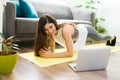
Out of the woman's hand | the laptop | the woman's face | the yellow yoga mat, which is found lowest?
the yellow yoga mat

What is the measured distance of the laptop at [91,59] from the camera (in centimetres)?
135

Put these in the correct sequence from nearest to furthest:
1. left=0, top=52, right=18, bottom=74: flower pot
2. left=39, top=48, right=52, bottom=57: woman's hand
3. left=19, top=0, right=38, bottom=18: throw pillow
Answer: left=0, top=52, right=18, bottom=74: flower pot → left=39, top=48, right=52, bottom=57: woman's hand → left=19, top=0, right=38, bottom=18: throw pillow

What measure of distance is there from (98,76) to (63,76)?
0.25 m

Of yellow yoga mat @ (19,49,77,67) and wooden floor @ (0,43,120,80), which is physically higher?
wooden floor @ (0,43,120,80)

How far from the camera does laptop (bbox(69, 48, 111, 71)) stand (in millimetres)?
1347

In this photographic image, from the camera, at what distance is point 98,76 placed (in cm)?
131

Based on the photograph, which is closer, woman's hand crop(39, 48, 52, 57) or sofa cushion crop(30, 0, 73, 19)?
woman's hand crop(39, 48, 52, 57)

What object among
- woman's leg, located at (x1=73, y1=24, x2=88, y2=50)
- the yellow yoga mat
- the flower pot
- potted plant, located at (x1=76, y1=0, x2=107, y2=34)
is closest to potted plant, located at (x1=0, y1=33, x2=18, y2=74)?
the flower pot

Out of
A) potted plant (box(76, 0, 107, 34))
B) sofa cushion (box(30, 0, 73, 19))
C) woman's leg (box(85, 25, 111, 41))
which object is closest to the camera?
woman's leg (box(85, 25, 111, 41))

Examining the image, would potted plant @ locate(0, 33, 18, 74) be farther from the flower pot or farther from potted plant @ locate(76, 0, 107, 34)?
potted plant @ locate(76, 0, 107, 34)

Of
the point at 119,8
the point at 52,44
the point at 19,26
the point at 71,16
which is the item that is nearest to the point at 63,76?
the point at 52,44

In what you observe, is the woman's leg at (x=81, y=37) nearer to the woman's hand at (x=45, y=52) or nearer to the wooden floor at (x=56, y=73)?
the woman's hand at (x=45, y=52)

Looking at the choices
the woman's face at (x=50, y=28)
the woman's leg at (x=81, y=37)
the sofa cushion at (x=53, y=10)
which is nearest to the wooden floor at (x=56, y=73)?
the woman's face at (x=50, y=28)

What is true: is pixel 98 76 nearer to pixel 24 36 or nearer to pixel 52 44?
pixel 52 44
